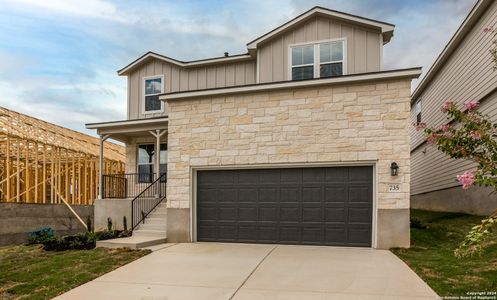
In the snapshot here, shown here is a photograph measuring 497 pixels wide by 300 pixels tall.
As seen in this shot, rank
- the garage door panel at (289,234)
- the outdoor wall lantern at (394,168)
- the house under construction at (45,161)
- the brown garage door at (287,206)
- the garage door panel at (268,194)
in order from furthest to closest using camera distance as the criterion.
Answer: the house under construction at (45,161) → the garage door panel at (268,194) → the garage door panel at (289,234) → the brown garage door at (287,206) → the outdoor wall lantern at (394,168)

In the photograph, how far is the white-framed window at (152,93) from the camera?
15.2 metres

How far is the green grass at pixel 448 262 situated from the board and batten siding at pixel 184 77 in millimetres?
8187

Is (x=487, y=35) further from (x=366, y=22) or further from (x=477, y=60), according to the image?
(x=366, y=22)

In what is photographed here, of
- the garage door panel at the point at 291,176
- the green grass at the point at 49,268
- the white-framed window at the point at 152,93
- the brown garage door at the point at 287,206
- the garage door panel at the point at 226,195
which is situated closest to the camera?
the green grass at the point at 49,268

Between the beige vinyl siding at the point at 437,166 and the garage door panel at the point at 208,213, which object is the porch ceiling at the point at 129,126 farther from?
the beige vinyl siding at the point at 437,166

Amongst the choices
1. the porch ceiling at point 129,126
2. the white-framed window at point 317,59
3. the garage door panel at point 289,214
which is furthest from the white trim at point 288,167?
the white-framed window at point 317,59

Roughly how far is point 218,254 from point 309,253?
2.16 m

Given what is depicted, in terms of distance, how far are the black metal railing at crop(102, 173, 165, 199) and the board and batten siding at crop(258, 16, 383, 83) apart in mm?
6416

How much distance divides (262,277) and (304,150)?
170 inches

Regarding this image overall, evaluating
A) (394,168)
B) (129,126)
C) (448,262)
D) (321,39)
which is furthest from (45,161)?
(448,262)

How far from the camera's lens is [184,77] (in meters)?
15.2

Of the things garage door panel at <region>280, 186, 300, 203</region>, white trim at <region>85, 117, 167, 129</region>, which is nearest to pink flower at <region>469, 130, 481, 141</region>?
garage door panel at <region>280, 186, 300, 203</region>

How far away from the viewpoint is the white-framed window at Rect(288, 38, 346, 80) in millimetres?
12289

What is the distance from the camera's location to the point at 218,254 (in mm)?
8703
